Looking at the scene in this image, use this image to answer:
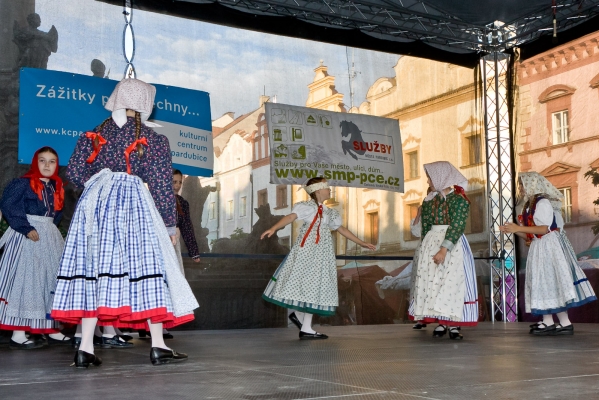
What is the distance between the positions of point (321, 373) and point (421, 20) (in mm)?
6011

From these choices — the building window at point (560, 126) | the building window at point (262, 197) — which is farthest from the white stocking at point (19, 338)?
the building window at point (560, 126)

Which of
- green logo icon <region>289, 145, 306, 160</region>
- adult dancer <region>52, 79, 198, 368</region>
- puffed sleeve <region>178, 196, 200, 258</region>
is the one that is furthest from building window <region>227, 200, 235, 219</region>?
adult dancer <region>52, 79, 198, 368</region>

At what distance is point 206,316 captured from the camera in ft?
25.1

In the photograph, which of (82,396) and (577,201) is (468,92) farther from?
(82,396)

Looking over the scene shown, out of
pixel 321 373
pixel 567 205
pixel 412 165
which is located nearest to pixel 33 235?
pixel 321 373

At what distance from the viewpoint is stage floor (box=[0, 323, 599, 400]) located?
251 centimetres

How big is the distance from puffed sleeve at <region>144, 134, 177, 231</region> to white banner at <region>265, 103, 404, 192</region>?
161 inches

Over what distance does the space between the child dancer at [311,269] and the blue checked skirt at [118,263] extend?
7.66 feet

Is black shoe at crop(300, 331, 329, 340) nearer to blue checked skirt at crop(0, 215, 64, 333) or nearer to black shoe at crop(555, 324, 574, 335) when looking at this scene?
blue checked skirt at crop(0, 215, 64, 333)

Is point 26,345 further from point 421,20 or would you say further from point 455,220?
point 421,20

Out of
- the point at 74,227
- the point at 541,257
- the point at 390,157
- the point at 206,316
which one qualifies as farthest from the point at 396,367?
the point at 390,157

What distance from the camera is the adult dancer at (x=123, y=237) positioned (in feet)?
10.9

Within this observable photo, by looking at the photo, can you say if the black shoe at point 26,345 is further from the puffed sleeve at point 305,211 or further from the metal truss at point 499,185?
the metal truss at point 499,185

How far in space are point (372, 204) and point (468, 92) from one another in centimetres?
194
